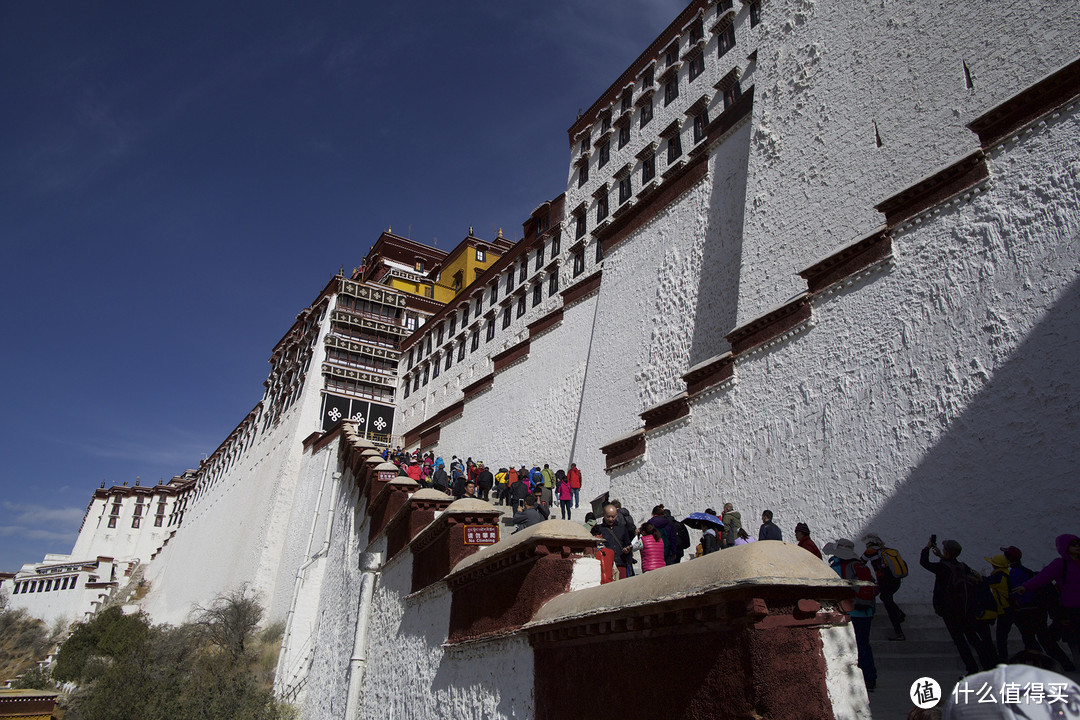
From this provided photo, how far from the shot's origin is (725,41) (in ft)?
59.1

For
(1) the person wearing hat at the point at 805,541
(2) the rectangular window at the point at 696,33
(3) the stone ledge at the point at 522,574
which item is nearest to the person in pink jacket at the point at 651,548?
(1) the person wearing hat at the point at 805,541

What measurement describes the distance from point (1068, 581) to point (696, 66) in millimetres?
17325

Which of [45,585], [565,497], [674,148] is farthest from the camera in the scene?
[45,585]

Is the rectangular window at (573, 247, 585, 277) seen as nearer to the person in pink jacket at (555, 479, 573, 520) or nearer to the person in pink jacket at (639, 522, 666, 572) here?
the person in pink jacket at (555, 479, 573, 520)

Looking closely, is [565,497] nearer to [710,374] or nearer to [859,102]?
[710,374]

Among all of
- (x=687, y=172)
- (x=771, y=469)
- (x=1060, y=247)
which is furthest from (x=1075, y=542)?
(x=687, y=172)

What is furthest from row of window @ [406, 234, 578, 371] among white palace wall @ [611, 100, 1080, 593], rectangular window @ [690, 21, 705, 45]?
white palace wall @ [611, 100, 1080, 593]

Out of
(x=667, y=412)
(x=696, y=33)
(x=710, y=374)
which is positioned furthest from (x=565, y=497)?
(x=696, y=33)

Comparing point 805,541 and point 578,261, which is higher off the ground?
point 578,261

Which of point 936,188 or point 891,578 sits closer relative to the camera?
point 891,578

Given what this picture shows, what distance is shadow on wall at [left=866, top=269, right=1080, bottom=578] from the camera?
19.5ft

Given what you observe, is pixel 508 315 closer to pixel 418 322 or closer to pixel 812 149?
pixel 418 322

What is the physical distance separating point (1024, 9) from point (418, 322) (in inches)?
1230

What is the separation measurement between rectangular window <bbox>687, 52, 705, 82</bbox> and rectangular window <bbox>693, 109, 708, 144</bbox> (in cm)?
154
